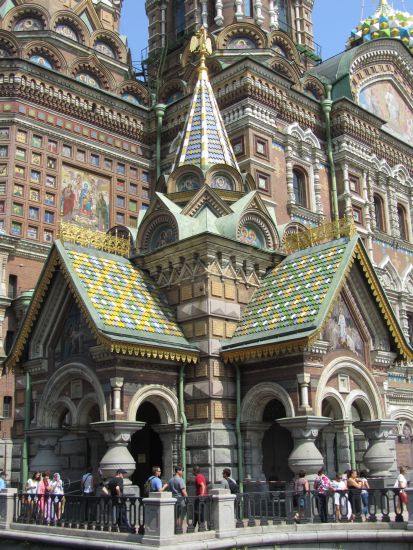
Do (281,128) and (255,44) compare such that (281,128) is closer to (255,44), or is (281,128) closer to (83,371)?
(255,44)

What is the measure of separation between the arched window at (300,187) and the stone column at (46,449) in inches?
654

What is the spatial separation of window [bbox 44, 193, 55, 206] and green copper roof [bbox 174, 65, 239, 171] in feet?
27.1

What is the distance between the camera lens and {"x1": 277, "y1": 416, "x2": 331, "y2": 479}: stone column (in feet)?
48.7

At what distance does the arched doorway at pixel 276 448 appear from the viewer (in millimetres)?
17891

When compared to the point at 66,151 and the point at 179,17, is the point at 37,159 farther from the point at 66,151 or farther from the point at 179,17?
the point at 179,17

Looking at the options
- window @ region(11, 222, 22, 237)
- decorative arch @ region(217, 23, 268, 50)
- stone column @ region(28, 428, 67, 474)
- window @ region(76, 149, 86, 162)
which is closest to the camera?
stone column @ region(28, 428, 67, 474)

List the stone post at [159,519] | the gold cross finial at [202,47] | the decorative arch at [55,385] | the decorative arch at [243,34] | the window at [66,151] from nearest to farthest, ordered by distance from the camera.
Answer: the stone post at [159,519], the decorative arch at [55,385], the gold cross finial at [202,47], the window at [66,151], the decorative arch at [243,34]

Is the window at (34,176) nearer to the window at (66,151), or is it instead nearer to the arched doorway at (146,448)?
the window at (66,151)

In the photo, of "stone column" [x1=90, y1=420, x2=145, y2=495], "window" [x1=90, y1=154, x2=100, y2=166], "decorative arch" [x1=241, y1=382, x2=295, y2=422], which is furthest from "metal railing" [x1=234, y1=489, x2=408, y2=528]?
"window" [x1=90, y1=154, x2=100, y2=166]

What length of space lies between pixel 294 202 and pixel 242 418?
1406 cm

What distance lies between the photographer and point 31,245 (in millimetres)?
26141

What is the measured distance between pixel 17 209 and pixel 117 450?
14165mm

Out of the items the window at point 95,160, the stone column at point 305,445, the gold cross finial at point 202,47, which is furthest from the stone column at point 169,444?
the window at point 95,160

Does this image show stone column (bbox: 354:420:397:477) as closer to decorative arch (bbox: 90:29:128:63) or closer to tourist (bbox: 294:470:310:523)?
tourist (bbox: 294:470:310:523)
